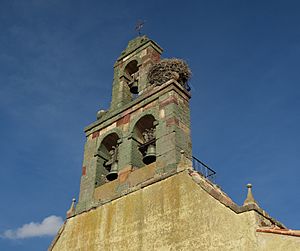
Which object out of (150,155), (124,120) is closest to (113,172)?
(150,155)

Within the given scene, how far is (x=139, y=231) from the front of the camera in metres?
8.63

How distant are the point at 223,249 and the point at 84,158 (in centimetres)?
516

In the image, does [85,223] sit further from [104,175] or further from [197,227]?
[197,227]

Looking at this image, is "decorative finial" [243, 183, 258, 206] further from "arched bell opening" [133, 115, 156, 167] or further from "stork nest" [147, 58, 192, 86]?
"stork nest" [147, 58, 192, 86]

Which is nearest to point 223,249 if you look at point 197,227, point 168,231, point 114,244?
point 197,227

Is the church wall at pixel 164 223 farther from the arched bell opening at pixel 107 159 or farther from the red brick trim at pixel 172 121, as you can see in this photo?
the red brick trim at pixel 172 121

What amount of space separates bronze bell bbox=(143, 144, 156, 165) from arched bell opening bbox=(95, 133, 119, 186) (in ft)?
2.86

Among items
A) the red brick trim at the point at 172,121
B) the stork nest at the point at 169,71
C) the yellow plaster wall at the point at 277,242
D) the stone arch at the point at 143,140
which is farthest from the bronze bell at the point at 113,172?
the yellow plaster wall at the point at 277,242

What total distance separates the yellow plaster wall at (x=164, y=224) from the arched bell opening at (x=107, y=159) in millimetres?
952

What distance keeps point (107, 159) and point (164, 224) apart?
3315 mm

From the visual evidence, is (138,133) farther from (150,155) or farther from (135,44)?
(135,44)

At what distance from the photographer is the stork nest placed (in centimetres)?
1076

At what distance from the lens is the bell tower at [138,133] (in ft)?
31.2

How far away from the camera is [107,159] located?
11188mm
